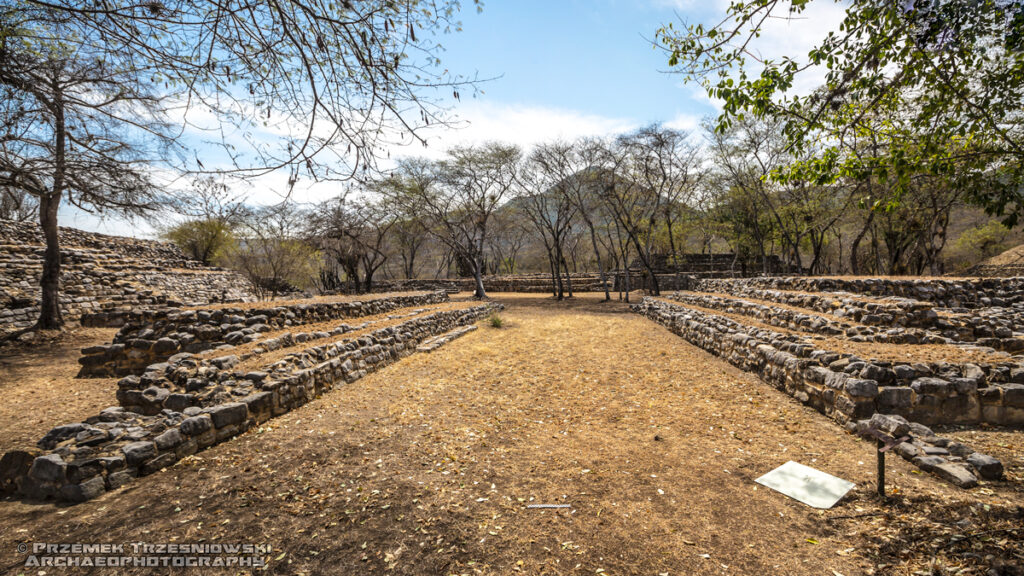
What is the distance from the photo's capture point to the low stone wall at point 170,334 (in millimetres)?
7582

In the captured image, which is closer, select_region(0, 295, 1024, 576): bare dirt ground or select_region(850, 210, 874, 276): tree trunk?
select_region(0, 295, 1024, 576): bare dirt ground

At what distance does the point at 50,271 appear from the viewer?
36.6 ft

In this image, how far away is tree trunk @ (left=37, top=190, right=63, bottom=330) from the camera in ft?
35.6

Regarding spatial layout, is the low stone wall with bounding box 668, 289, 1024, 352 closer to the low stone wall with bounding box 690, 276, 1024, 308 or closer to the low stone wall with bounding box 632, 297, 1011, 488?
the low stone wall with bounding box 632, 297, 1011, 488

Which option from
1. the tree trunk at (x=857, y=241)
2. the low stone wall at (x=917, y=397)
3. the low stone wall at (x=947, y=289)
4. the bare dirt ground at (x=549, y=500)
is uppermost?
the tree trunk at (x=857, y=241)

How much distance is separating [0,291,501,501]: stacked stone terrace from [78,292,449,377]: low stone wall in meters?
0.03

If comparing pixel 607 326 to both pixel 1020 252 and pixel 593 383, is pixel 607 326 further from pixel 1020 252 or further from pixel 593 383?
pixel 1020 252

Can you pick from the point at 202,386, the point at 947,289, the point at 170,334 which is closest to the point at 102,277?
the point at 170,334

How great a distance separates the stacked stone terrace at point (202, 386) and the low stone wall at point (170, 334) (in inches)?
1.0

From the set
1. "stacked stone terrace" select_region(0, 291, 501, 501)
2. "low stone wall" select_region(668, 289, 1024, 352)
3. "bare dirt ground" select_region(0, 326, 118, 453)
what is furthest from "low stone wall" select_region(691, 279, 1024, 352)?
"bare dirt ground" select_region(0, 326, 118, 453)

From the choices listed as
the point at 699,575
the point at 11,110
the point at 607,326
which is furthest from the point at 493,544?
the point at 607,326

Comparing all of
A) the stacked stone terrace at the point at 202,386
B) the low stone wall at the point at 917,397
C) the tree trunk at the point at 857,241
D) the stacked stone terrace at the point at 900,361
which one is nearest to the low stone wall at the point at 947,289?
the stacked stone terrace at the point at 900,361

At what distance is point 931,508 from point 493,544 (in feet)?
10.3

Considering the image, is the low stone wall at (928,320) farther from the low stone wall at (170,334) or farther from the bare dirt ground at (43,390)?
the bare dirt ground at (43,390)
